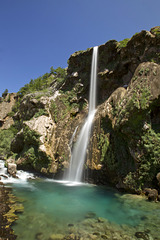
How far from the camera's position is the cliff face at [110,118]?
10117 millimetres

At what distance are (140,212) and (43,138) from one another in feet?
42.1

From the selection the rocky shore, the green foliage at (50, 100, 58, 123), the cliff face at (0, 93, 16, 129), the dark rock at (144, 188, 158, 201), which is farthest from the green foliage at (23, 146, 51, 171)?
the cliff face at (0, 93, 16, 129)

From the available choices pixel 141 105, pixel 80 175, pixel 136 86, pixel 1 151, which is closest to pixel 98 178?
pixel 80 175

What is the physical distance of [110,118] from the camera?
13.1 meters

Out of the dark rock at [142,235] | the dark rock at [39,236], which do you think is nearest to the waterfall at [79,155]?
the dark rock at [142,235]

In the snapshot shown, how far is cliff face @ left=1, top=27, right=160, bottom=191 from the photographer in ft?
33.2

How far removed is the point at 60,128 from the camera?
18.7m

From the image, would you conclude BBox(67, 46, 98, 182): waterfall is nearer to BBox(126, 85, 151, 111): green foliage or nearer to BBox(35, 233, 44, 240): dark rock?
BBox(126, 85, 151, 111): green foliage

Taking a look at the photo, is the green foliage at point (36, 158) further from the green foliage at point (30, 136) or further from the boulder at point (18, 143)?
the boulder at point (18, 143)

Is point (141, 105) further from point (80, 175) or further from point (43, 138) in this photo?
point (43, 138)

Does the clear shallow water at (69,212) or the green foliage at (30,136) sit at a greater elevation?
the green foliage at (30,136)

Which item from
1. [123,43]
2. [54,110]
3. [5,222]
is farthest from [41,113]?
[5,222]

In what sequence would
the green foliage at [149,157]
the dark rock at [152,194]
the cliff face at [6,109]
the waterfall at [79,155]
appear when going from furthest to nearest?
1. the cliff face at [6,109]
2. the waterfall at [79,155]
3. the green foliage at [149,157]
4. the dark rock at [152,194]

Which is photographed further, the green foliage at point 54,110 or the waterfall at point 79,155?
the green foliage at point 54,110
